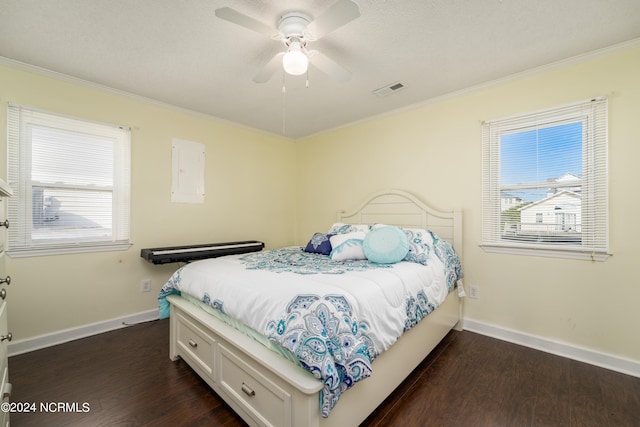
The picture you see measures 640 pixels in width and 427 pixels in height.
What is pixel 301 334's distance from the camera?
3.83 ft

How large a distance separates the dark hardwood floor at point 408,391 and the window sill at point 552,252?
31.9 inches

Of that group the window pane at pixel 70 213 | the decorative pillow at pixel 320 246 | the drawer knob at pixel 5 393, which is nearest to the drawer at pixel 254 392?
the drawer knob at pixel 5 393

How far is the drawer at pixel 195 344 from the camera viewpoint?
5.55 ft

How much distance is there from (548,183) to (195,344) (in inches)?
120

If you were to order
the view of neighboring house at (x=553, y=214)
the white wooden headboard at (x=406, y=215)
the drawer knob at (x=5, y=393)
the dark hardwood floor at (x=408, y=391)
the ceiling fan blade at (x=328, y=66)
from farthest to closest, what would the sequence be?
1. the white wooden headboard at (x=406, y=215)
2. the view of neighboring house at (x=553, y=214)
3. the ceiling fan blade at (x=328, y=66)
4. the dark hardwood floor at (x=408, y=391)
5. the drawer knob at (x=5, y=393)

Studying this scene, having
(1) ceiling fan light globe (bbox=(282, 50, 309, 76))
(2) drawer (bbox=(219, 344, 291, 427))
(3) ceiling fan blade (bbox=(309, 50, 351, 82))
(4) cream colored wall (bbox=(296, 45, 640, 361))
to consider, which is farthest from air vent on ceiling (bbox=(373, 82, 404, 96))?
(2) drawer (bbox=(219, 344, 291, 427))

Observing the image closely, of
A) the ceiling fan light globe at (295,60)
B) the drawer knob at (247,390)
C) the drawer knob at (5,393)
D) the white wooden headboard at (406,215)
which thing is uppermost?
the ceiling fan light globe at (295,60)

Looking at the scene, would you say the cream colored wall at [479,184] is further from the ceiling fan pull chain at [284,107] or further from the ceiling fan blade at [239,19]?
the ceiling fan blade at [239,19]

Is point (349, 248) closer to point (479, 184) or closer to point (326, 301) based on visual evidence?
point (326, 301)

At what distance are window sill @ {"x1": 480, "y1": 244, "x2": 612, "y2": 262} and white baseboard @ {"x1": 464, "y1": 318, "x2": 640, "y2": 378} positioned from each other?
2.30 feet

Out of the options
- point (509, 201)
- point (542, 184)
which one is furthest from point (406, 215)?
point (542, 184)

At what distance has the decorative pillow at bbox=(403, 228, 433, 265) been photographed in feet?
7.36

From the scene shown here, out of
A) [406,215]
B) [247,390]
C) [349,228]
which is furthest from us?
[406,215]

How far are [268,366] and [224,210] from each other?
2.65 metres
